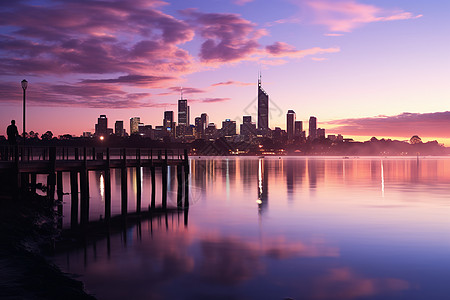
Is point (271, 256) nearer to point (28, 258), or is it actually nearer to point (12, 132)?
point (28, 258)

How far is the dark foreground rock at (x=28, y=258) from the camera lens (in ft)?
36.0

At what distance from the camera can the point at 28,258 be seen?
1391cm

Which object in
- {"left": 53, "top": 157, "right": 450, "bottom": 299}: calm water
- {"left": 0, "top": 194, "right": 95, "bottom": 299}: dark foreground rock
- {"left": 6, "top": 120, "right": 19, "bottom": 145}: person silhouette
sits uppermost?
{"left": 6, "top": 120, "right": 19, "bottom": 145}: person silhouette

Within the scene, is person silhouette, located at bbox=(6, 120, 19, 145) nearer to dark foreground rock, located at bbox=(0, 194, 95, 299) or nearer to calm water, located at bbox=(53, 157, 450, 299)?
dark foreground rock, located at bbox=(0, 194, 95, 299)

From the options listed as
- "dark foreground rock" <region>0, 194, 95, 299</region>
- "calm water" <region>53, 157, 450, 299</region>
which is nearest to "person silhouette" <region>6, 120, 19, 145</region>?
"dark foreground rock" <region>0, 194, 95, 299</region>

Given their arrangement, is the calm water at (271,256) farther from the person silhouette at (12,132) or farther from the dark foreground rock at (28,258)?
the person silhouette at (12,132)

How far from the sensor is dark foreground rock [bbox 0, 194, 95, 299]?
36.0 ft

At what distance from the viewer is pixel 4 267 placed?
12.5 meters

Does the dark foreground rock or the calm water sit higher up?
the dark foreground rock

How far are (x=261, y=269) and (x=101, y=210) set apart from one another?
19.4m

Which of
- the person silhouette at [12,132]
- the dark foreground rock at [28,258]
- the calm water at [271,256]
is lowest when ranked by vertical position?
the calm water at [271,256]

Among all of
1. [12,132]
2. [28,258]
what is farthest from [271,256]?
[12,132]

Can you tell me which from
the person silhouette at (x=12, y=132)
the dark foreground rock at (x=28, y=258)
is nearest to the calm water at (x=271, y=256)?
the dark foreground rock at (x=28, y=258)

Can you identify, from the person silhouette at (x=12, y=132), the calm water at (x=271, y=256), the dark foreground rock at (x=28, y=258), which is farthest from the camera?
the person silhouette at (x=12, y=132)
